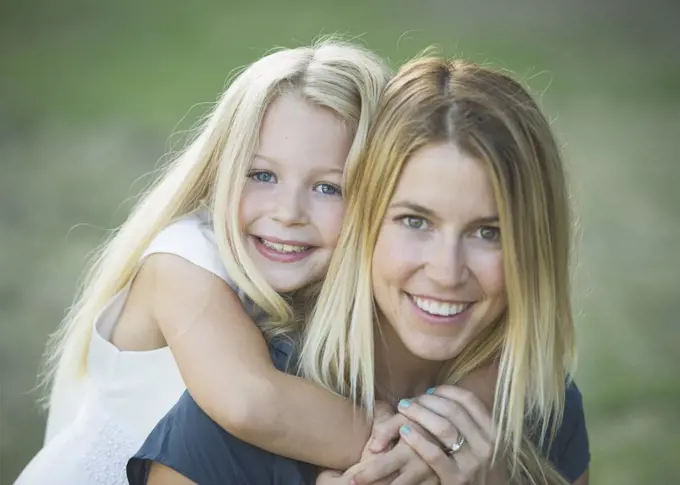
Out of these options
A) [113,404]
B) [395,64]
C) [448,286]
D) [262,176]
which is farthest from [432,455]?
[395,64]

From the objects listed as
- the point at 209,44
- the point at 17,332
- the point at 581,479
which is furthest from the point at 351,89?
the point at 209,44

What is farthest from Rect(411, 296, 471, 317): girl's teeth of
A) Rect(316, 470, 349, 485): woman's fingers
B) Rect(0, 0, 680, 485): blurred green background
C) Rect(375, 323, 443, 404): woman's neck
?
Rect(0, 0, 680, 485): blurred green background

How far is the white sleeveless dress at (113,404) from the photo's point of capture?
2.63m

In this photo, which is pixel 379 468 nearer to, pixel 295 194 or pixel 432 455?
pixel 432 455

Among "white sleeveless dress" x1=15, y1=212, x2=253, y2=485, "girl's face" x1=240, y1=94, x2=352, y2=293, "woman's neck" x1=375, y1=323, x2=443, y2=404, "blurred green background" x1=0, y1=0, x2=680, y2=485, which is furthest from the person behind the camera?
"blurred green background" x1=0, y1=0, x2=680, y2=485

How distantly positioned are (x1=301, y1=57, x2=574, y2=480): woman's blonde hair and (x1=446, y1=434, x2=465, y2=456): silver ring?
8 cm

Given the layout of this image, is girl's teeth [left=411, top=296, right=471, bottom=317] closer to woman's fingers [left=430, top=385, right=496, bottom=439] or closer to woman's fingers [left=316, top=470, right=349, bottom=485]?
woman's fingers [left=430, top=385, right=496, bottom=439]

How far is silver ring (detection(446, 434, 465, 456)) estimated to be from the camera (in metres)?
2.21

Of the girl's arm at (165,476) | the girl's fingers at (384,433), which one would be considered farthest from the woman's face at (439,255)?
the girl's arm at (165,476)

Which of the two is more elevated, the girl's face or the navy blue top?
the girl's face

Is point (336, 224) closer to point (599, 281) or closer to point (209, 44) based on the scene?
point (599, 281)

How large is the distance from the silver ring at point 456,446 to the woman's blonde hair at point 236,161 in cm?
45

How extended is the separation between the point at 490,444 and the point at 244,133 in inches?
32.8

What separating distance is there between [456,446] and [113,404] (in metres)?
0.92
